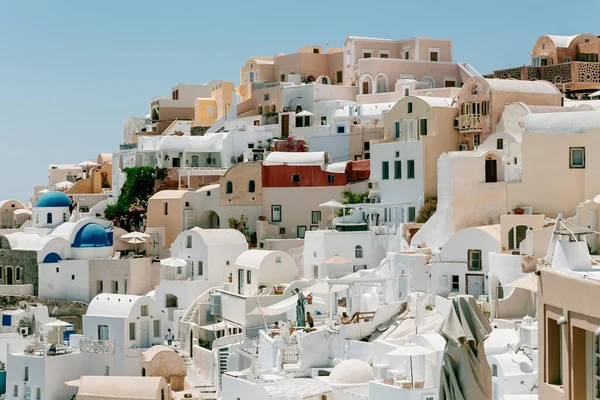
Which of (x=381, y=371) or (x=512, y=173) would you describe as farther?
(x=512, y=173)

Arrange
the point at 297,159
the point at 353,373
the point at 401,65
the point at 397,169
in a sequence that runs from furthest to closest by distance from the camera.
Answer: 1. the point at 401,65
2. the point at 297,159
3. the point at 397,169
4. the point at 353,373

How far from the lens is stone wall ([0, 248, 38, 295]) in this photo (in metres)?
47.1

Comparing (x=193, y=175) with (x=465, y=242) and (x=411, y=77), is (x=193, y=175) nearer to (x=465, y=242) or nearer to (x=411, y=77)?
(x=411, y=77)

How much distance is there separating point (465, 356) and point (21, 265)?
36.8m

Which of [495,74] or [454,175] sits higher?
[495,74]

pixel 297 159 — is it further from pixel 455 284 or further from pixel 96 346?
pixel 455 284

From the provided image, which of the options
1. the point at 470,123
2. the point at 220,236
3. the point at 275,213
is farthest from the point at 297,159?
the point at 470,123

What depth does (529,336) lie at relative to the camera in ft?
81.6

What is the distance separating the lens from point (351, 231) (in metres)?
40.2

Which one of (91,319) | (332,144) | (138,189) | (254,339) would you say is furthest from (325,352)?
(138,189)

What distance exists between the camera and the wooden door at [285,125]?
5416 cm

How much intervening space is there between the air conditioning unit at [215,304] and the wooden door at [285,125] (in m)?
15.4

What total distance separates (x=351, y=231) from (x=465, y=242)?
23.3ft

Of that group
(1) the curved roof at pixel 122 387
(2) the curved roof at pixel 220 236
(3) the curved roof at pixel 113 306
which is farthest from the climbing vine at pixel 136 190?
(1) the curved roof at pixel 122 387
